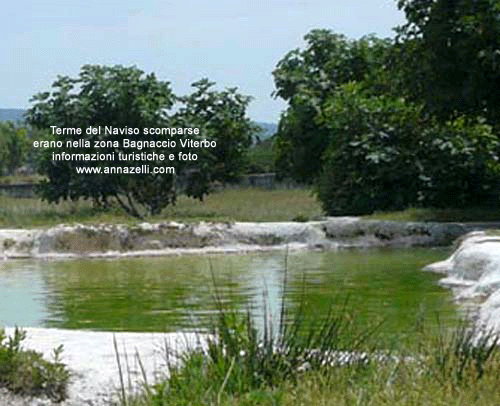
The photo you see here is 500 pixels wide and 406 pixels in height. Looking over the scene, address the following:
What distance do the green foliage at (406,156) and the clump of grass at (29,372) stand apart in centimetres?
1672

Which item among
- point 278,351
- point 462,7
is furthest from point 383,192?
point 278,351

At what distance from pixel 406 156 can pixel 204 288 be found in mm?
10608

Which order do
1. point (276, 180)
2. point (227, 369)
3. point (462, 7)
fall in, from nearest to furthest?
point (227, 369), point (462, 7), point (276, 180)

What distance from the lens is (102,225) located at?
2123 cm

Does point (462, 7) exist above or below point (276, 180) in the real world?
above

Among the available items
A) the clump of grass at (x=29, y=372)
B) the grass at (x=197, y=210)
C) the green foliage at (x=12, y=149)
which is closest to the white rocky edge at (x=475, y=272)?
the clump of grass at (x=29, y=372)

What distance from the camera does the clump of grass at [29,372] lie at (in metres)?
6.77

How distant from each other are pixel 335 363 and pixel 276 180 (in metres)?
31.6

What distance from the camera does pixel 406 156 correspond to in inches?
932

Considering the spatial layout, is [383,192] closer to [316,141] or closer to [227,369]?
[316,141]

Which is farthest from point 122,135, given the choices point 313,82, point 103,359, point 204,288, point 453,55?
point 103,359

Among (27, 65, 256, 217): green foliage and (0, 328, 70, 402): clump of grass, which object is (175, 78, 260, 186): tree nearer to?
(27, 65, 256, 217): green foliage

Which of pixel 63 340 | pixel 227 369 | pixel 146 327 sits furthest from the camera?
pixel 146 327

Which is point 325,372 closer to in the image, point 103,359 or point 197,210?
point 103,359
